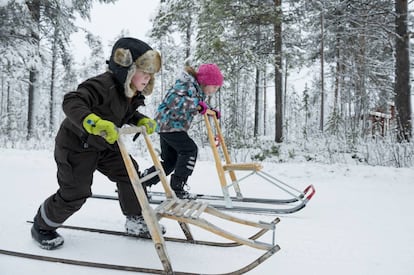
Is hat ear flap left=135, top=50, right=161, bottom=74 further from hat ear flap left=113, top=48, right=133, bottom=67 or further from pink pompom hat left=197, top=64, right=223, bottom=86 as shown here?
pink pompom hat left=197, top=64, right=223, bottom=86

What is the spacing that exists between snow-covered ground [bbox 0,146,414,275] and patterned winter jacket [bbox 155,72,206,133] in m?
1.13

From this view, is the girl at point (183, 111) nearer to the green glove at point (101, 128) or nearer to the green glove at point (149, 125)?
the green glove at point (149, 125)

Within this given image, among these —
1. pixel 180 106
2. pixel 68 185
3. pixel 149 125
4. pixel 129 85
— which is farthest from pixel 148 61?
pixel 180 106

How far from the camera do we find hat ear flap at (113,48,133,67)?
2287mm

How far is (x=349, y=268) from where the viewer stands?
6.95 ft

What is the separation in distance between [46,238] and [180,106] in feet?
6.39

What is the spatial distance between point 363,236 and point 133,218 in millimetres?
1962

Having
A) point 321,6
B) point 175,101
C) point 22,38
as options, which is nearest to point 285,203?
point 175,101

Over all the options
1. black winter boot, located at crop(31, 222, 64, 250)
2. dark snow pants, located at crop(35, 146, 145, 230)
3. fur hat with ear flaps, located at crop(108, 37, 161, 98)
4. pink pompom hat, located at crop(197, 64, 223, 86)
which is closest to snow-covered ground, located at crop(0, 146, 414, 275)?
black winter boot, located at crop(31, 222, 64, 250)

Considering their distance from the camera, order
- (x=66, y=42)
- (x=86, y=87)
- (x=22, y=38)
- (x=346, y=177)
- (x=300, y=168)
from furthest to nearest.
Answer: (x=66, y=42) < (x=22, y=38) < (x=300, y=168) < (x=346, y=177) < (x=86, y=87)

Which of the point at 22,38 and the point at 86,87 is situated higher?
the point at 22,38

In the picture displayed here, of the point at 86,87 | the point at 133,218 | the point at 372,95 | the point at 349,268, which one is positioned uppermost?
the point at 372,95

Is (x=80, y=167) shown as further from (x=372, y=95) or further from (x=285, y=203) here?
(x=372, y=95)

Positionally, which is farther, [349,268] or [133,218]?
[133,218]
